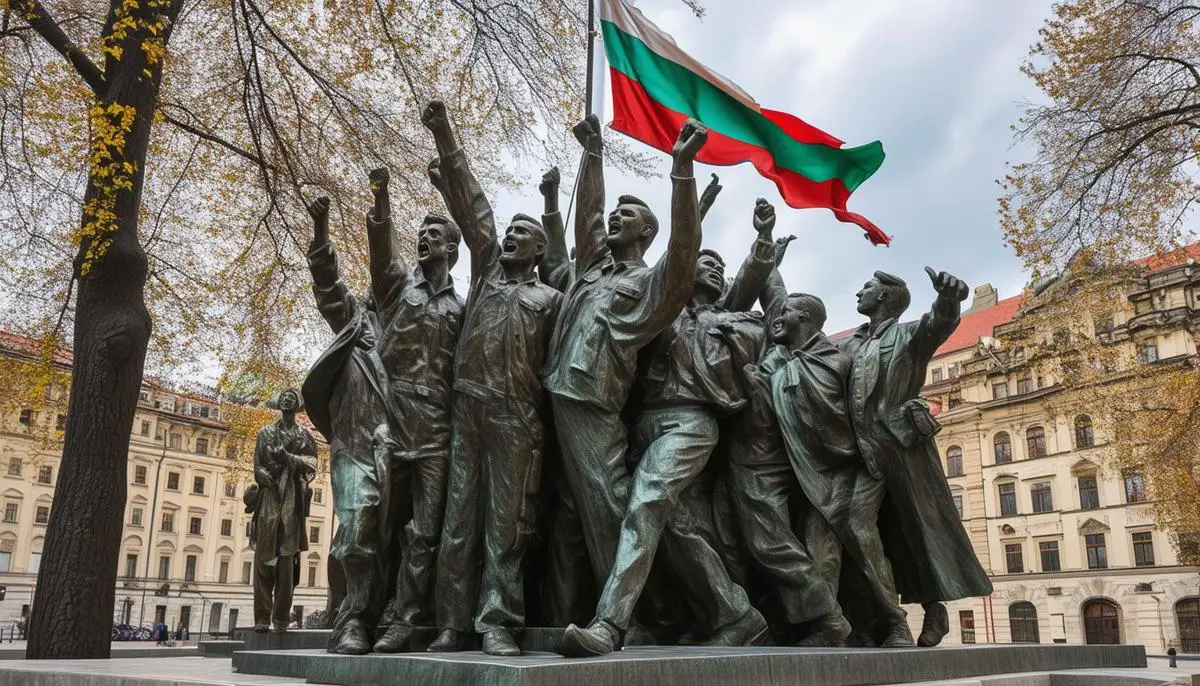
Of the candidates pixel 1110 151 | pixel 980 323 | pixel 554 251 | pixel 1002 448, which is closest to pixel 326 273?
pixel 554 251

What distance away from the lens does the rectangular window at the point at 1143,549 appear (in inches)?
1526

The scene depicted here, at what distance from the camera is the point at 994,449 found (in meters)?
45.5

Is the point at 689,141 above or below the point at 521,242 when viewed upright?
above

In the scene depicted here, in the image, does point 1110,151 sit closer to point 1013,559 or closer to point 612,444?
point 612,444

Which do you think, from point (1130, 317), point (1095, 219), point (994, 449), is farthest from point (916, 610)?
point (1095, 219)

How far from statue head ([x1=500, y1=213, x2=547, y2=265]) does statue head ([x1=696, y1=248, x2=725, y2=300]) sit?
1.08 metres

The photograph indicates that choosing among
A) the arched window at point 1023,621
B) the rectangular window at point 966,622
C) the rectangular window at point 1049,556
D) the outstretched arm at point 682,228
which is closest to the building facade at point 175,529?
the rectangular window at point 966,622

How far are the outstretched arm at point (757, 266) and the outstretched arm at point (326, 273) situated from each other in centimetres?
238

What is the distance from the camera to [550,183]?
5953mm

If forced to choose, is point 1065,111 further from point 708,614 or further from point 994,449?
point 994,449

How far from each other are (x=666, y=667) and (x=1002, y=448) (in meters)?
45.5

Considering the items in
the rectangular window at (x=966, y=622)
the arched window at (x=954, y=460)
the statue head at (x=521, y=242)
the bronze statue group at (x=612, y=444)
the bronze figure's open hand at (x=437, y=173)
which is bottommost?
the rectangular window at (x=966, y=622)

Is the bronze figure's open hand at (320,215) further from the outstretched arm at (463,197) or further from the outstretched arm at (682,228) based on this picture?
the outstretched arm at (682,228)

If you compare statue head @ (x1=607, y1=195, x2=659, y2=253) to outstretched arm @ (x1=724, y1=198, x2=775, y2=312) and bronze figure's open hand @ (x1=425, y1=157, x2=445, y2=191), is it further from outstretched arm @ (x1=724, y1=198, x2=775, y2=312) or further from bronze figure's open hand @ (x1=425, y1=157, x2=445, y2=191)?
bronze figure's open hand @ (x1=425, y1=157, x2=445, y2=191)
